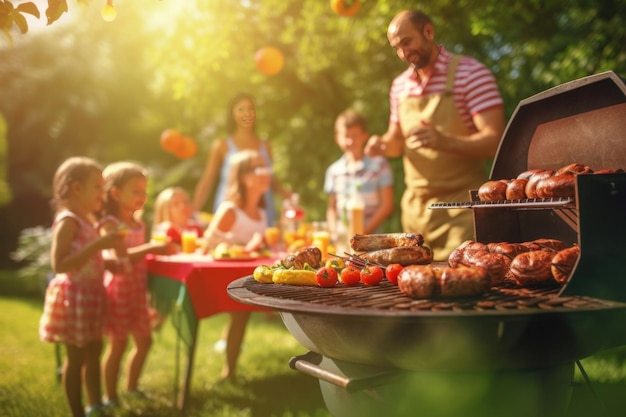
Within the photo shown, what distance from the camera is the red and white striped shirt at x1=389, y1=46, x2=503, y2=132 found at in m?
3.70

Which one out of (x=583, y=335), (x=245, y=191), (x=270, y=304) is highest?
(x=245, y=191)

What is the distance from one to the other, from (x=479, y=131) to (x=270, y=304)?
2.22 m

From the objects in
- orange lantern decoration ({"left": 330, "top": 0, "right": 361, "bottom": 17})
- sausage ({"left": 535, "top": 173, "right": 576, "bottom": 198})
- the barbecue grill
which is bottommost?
the barbecue grill

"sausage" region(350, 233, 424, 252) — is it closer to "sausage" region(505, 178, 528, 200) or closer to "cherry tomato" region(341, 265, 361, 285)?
"cherry tomato" region(341, 265, 361, 285)

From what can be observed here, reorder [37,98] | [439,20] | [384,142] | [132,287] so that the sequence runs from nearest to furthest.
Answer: [384,142] → [132,287] → [439,20] → [37,98]

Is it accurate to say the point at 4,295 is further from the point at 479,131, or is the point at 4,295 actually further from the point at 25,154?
the point at 479,131

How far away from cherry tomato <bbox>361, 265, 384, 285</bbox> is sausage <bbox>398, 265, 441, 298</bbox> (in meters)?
0.41

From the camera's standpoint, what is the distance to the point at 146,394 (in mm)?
5211

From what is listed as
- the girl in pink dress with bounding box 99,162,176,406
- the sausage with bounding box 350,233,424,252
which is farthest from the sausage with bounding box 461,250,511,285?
the girl in pink dress with bounding box 99,162,176,406

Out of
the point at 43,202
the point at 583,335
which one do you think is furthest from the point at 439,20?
the point at 43,202

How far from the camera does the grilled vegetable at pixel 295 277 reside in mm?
2787

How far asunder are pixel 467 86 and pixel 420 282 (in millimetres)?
1992

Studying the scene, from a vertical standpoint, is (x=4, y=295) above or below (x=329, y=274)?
below

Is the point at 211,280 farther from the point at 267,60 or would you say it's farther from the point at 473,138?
the point at 267,60
